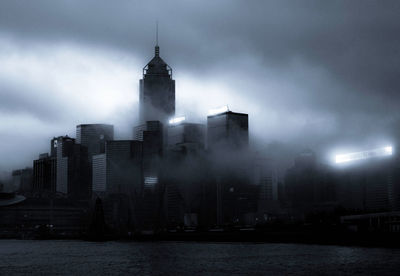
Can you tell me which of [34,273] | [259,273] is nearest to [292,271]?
[259,273]

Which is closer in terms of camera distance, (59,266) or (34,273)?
(34,273)

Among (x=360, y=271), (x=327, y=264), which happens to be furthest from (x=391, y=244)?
(x=360, y=271)

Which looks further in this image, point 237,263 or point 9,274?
point 237,263

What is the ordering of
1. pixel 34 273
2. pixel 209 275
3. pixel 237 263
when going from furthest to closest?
1. pixel 237 263
2. pixel 34 273
3. pixel 209 275

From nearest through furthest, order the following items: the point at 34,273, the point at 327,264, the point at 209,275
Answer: the point at 209,275, the point at 34,273, the point at 327,264

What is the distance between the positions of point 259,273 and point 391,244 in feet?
358

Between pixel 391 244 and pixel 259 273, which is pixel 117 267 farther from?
pixel 391 244

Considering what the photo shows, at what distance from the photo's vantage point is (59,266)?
128500mm

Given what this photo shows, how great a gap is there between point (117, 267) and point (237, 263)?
89.4 ft

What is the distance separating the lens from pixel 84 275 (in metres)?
107

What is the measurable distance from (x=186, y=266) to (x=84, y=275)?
84.3 feet

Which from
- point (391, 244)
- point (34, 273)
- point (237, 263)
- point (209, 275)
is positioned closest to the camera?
point (209, 275)

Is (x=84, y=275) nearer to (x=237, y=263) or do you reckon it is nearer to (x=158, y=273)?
(x=158, y=273)

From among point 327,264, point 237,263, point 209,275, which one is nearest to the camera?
point 209,275
